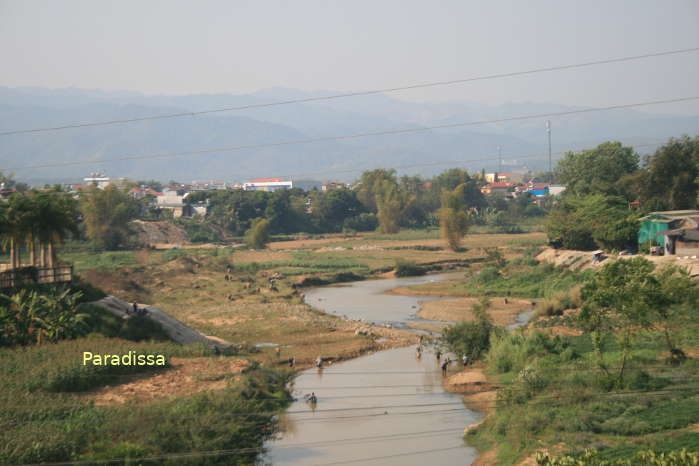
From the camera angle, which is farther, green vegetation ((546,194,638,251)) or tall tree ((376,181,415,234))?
tall tree ((376,181,415,234))

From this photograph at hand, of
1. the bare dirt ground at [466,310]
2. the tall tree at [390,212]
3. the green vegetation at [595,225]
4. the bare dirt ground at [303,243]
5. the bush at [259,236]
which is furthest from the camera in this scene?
the tall tree at [390,212]

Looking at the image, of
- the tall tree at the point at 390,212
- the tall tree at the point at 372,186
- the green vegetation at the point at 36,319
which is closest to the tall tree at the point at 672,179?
the green vegetation at the point at 36,319

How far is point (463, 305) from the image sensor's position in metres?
48.1

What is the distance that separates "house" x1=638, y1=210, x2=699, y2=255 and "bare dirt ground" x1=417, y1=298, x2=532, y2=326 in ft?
30.7

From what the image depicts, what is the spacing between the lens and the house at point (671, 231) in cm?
4541

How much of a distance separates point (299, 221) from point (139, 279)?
5570 centimetres

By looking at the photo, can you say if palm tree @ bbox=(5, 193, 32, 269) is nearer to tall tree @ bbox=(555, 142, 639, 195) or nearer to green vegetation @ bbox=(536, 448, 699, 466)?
green vegetation @ bbox=(536, 448, 699, 466)

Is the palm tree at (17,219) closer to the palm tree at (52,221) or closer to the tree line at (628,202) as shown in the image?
the palm tree at (52,221)

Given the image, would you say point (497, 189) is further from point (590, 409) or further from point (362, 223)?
point (590, 409)

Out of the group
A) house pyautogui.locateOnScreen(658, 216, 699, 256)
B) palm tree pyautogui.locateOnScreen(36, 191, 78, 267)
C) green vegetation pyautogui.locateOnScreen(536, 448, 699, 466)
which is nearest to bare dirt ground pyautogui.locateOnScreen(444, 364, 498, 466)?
green vegetation pyautogui.locateOnScreen(536, 448, 699, 466)

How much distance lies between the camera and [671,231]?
46.0 m

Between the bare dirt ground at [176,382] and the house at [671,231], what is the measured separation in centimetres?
2976

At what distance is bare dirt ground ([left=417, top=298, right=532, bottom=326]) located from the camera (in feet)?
141

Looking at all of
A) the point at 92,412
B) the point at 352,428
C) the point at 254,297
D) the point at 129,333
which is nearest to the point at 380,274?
the point at 254,297
